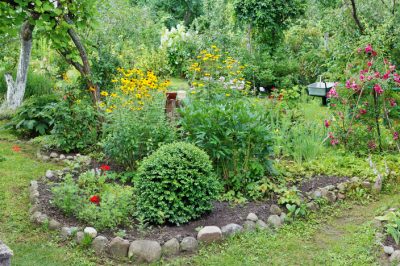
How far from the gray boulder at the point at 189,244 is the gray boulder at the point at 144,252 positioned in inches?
8.6

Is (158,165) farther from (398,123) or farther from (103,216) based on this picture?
(398,123)

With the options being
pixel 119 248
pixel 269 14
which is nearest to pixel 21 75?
pixel 119 248

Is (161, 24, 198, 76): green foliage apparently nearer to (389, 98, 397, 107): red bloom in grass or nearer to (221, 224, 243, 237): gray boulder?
(389, 98, 397, 107): red bloom in grass

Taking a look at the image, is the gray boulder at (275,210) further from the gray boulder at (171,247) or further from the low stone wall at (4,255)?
the low stone wall at (4,255)

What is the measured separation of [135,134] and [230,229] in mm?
1814

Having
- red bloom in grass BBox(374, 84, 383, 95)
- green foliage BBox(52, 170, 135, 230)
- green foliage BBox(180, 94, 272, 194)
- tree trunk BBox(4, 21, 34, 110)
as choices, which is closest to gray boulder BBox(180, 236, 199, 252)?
green foliage BBox(52, 170, 135, 230)

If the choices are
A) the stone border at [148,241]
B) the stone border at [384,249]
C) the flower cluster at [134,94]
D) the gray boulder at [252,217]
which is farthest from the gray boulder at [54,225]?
the stone border at [384,249]

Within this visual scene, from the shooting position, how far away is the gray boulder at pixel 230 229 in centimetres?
449

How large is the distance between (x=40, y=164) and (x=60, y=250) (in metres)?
2.53

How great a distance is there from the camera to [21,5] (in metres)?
5.87

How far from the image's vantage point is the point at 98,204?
15.8 feet

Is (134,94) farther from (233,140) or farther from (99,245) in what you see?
(99,245)

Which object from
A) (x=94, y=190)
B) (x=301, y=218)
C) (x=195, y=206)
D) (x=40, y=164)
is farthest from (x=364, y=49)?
(x=40, y=164)

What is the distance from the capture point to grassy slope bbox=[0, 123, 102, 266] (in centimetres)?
411
